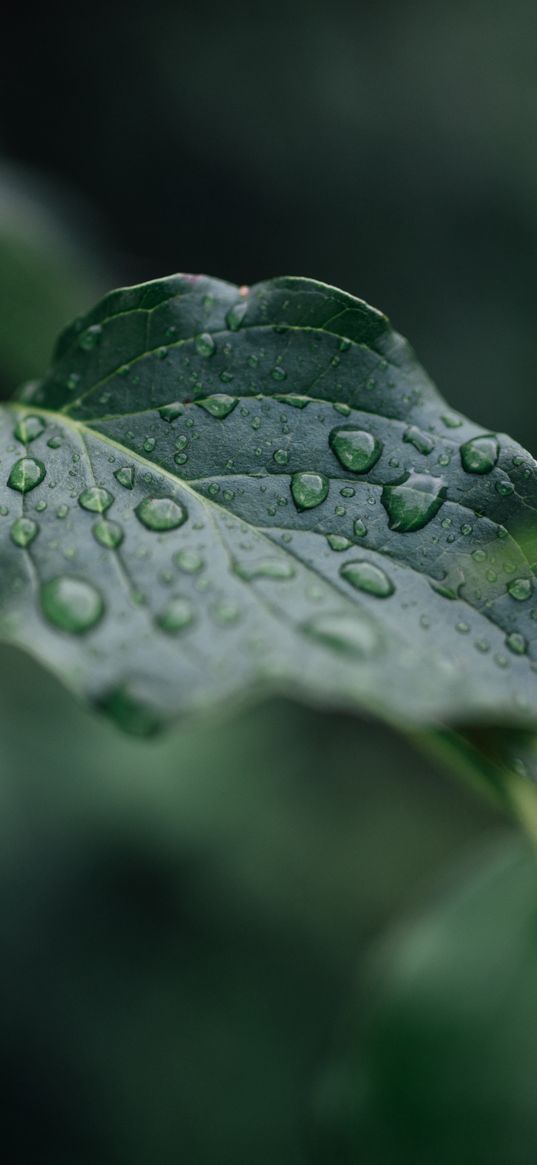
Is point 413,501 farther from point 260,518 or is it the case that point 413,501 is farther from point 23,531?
point 23,531

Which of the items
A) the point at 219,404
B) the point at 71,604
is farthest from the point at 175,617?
the point at 219,404

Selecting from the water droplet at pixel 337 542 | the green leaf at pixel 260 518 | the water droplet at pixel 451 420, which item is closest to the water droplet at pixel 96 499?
the green leaf at pixel 260 518

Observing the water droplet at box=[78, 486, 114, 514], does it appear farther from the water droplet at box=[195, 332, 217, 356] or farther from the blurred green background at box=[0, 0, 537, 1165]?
the blurred green background at box=[0, 0, 537, 1165]

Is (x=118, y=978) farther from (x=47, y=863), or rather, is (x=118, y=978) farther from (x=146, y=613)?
(x=146, y=613)

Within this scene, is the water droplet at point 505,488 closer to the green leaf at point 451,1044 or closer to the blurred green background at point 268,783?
the blurred green background at point 268,783

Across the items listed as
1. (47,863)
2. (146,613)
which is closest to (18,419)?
(146,613)

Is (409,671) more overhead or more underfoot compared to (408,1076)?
more overhead

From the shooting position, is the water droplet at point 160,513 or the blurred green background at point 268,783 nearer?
the water droplet at point 160,513
